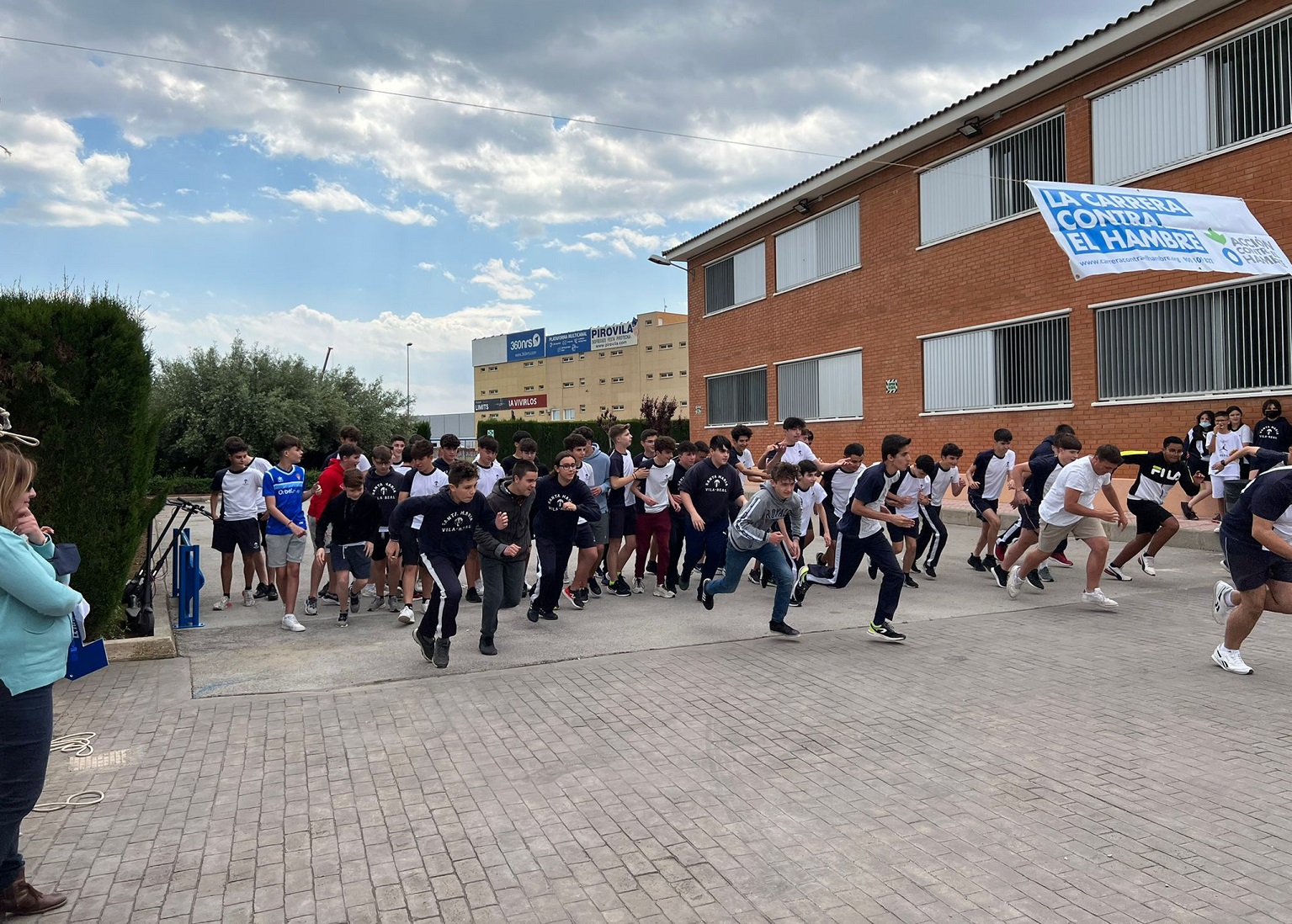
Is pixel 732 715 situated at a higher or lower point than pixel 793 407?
lower

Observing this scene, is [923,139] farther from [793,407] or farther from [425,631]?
[425,631]

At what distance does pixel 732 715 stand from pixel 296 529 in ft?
17.0

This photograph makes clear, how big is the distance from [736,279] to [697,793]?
81.8 feet

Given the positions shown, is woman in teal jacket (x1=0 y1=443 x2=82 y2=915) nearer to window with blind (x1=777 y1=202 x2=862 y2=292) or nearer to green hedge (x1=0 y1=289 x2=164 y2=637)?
green hedge (x1=0 y1=289 x2=164 y2=637)

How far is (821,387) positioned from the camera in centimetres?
2422

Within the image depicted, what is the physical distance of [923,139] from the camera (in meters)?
20.0

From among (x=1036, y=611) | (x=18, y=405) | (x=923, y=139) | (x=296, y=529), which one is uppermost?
(x=923, y=139)

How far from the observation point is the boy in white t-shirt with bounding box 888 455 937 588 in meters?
10.1

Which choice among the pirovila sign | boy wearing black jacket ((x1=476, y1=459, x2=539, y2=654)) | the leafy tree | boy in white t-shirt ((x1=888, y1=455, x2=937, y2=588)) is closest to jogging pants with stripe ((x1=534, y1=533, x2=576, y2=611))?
boy wearing black jacket ((x1=476, y1=459, x2=539, y2=654))

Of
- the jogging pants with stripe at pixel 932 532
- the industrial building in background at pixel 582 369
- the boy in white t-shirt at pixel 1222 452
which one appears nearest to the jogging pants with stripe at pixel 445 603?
the jogging pants with stripe at pixel 932 532

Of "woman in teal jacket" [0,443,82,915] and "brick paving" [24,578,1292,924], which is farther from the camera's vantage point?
"brick paving" [24,578,1292,924]

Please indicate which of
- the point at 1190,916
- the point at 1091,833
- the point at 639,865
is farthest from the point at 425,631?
the point at 1190,916

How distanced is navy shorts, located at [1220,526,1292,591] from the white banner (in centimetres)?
365

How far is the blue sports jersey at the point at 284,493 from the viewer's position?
925cm
